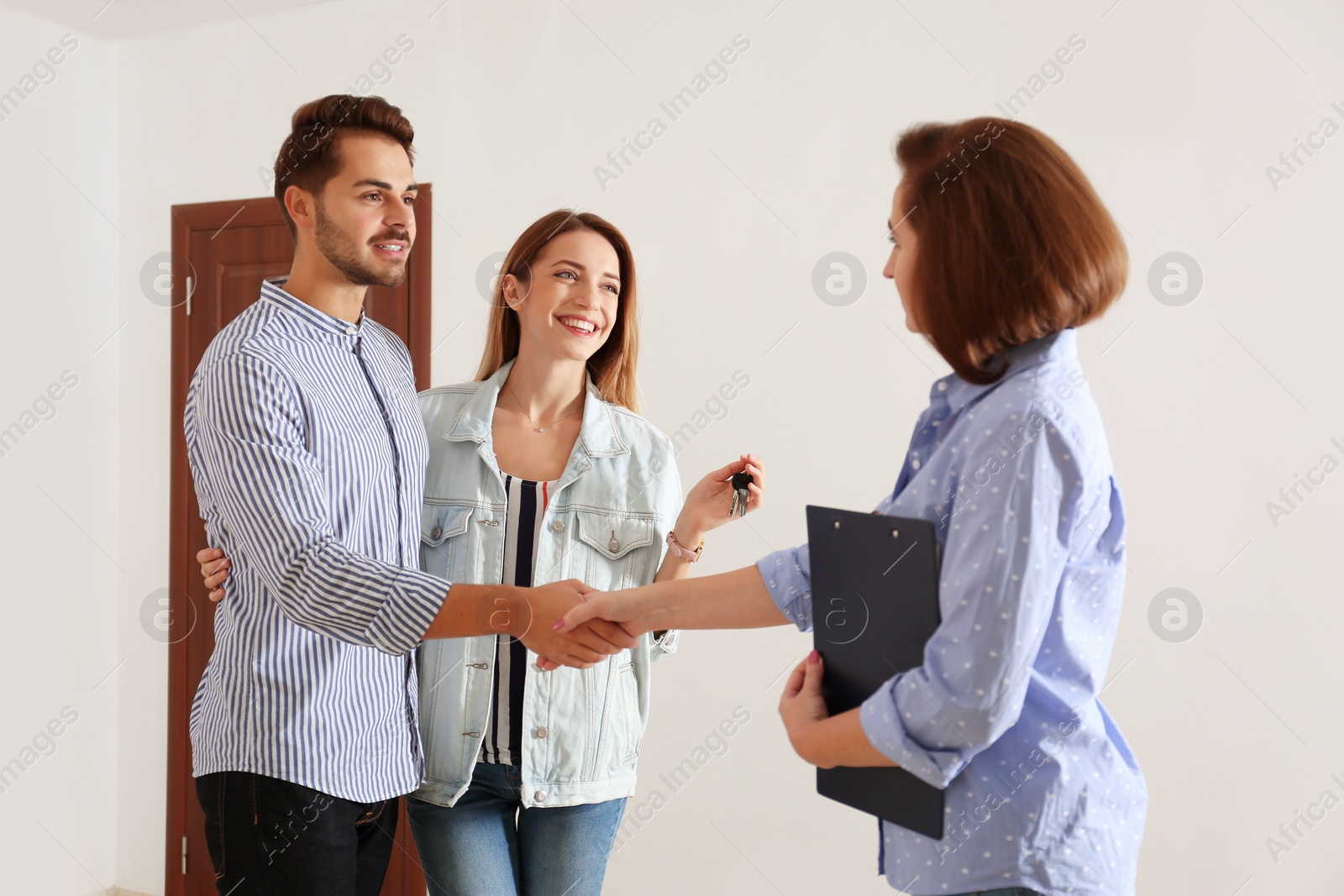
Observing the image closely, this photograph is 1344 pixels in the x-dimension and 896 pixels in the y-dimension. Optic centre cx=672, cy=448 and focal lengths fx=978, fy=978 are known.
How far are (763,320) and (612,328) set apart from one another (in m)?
0.86

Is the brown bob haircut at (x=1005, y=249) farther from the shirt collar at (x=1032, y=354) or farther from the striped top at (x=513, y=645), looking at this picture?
the striped top at (x=513, y=645)

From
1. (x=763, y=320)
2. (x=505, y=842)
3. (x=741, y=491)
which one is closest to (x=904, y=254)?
(x=741, y=491)

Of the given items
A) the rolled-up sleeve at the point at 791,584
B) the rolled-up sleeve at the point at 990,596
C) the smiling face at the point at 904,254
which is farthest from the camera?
the rolled-up sleeve at the point at 791,584

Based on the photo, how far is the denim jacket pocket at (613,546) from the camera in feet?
5.62

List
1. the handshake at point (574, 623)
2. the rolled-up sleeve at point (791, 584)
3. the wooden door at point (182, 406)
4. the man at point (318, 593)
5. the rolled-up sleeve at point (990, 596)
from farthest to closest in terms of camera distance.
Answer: the wooden door at point (182, 406) < the handshake at point (574, 623) < the man at point (318, 593) < the rolled-up sleeve at point (791, 584) < the rolled-up sleeve at point (990, 596)

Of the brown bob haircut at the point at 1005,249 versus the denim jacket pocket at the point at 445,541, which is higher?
the denim jacket pocket at the point at 445,541

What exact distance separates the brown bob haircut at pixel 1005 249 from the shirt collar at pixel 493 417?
2.69ft

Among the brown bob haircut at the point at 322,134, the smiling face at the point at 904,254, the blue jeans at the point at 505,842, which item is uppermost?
the brown bob haircut at the point at 322,134

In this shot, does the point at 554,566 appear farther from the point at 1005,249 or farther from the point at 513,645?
the point at 1005,249

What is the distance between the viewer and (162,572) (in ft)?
11.2

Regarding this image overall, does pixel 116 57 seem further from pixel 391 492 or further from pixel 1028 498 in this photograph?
pixel 1028 498

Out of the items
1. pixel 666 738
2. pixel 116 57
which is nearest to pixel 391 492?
pixel 666 738

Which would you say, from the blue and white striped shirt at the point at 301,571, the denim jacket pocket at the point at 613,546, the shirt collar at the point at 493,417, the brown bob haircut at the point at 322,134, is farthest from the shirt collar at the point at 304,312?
the denim jacket pocket at the point at 613,546

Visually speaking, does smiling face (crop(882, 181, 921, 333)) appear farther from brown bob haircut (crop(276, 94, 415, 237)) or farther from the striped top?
brown bob haircut (crop(276, 94, 415, 237))
